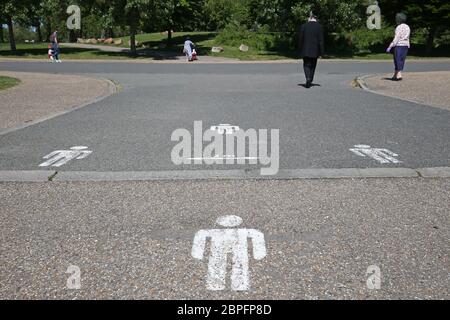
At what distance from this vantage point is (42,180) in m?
4.50

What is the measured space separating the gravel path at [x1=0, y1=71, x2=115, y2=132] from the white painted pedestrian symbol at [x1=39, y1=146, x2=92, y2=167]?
2216 mm

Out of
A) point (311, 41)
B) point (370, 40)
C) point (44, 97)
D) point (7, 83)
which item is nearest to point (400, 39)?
point (311, 41)

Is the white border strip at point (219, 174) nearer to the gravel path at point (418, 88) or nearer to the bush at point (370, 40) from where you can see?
the gravel path at point (418, 88)

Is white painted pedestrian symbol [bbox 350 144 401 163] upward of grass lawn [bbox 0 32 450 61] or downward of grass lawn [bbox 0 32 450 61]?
downward

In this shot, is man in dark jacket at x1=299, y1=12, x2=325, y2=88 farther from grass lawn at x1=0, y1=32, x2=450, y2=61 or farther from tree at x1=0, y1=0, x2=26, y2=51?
tree at x1=0, y1=0, x2=26, y2=51

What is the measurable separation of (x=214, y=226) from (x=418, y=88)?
10769 millimetres

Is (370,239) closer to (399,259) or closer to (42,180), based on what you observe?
(399,259)

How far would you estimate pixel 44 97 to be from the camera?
1074 cm

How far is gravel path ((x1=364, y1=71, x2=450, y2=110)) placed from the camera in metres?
9.84

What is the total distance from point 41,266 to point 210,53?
1210 inches

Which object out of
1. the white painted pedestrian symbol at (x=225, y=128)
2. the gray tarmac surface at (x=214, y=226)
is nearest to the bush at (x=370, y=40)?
the white painted pedestrian symbol at (x=225, y=128)

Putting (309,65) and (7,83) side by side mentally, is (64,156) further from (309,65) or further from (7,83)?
(7,83)

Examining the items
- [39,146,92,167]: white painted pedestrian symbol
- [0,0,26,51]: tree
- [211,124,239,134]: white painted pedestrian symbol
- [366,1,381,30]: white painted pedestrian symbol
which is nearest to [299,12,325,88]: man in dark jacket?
[211,124,239,134]: white painted pedestrian symbol

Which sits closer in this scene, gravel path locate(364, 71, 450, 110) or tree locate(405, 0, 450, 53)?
gravel path locate(364, 71, 450, 110)
